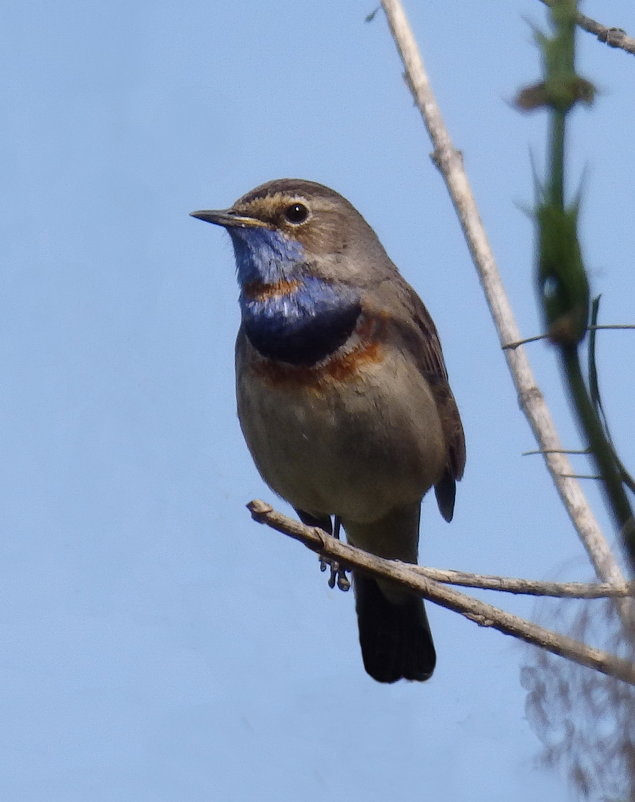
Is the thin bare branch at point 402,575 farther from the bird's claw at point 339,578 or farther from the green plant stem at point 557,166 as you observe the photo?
the bird's claw at point 339,578

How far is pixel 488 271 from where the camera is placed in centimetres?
393

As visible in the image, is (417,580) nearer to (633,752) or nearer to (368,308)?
(633,752)

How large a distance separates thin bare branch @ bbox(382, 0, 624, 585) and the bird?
1706 mm

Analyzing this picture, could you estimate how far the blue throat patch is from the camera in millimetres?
5707

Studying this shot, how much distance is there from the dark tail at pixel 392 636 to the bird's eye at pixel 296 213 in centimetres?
229

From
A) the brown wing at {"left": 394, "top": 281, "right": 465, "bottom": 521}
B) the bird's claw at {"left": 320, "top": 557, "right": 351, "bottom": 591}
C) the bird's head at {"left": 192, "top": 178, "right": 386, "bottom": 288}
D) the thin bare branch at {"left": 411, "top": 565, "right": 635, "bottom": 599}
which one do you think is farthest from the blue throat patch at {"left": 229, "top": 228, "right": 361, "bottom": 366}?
the thin bare branch at {"left": 411, "top": 565, "right": 635, "bottom": 599}

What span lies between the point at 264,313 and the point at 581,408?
16.0ft

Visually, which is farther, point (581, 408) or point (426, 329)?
point (426, 329)

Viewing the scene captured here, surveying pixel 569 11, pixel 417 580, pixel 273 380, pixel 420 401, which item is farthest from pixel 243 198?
pixel 569 11

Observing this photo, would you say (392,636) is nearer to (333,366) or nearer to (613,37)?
(333,366)

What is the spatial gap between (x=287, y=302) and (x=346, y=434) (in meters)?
0.78

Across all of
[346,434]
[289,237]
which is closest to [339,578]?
[346,434]

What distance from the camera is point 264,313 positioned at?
5.86 m

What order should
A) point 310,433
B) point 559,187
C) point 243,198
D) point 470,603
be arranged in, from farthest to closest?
1. point 243,198
2. point 310,433
3. point 470,603
4. point 559,187
